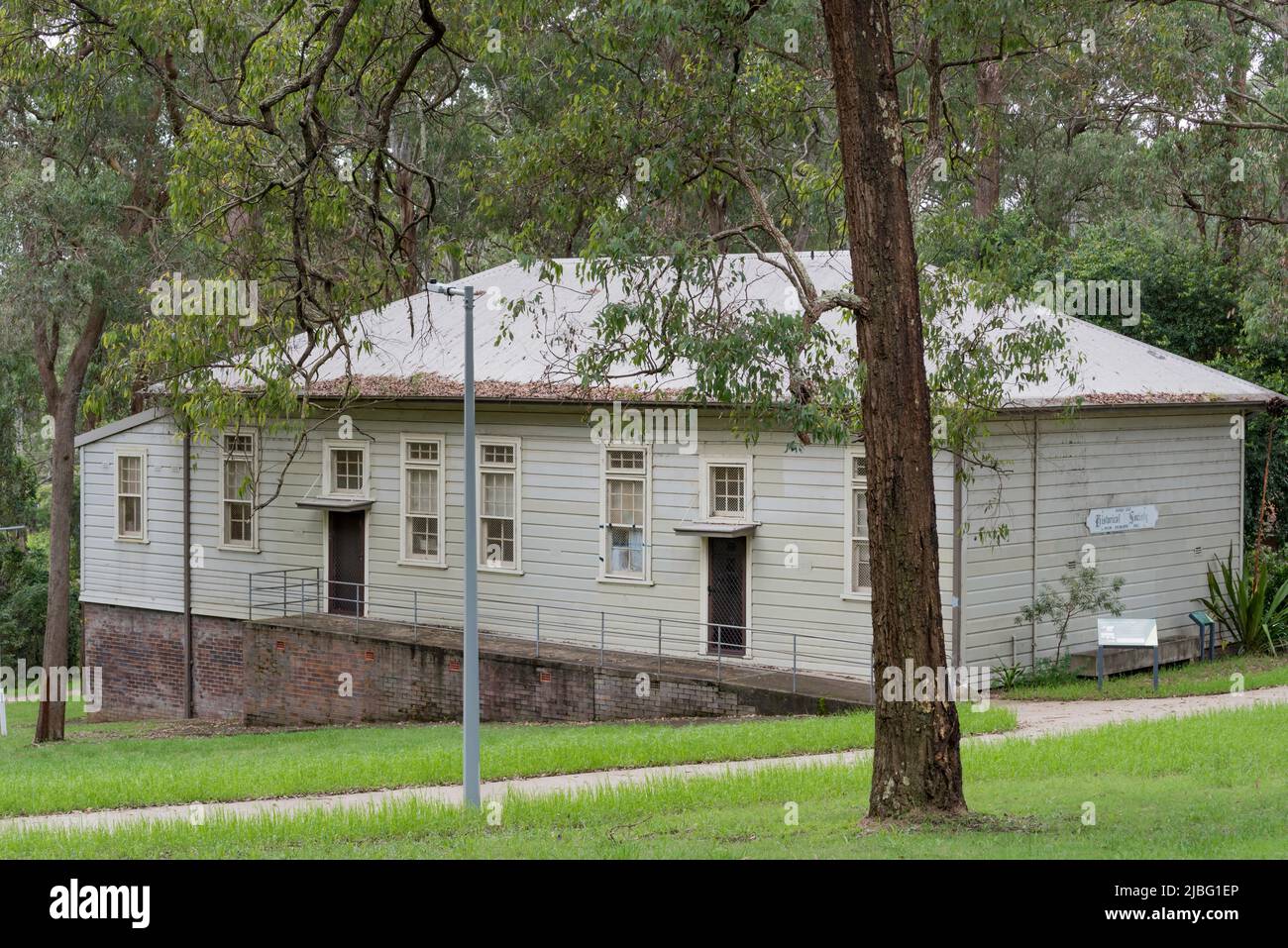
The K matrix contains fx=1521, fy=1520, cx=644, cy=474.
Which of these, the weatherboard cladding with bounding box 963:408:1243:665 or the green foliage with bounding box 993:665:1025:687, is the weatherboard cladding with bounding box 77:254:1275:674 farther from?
the green foliage with bounding box 993:665:1025:687

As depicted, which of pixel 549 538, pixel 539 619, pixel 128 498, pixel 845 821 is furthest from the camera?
pixel 128 498

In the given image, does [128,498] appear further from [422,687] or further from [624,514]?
[624,514]

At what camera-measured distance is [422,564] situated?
2689cm

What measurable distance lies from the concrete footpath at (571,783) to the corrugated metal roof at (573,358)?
4.31 m

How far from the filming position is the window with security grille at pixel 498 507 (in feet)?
84.5

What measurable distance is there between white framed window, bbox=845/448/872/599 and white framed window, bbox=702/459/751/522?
1.78 metres

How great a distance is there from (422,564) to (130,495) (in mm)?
7562

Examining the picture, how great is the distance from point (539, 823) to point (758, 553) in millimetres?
10556

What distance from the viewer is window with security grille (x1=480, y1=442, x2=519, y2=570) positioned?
25750 millimetres

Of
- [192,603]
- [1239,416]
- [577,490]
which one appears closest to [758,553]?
[577,490]

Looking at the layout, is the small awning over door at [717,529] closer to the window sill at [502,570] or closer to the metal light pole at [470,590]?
the window sill at [502,570]

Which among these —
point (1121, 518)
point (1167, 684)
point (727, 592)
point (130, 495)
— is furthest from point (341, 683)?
point (1167, 684)

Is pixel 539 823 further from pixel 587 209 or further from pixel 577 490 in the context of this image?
pixel 577 490

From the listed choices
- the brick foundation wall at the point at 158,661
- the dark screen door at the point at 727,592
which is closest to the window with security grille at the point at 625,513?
the dark screen door at the point at 727,592
